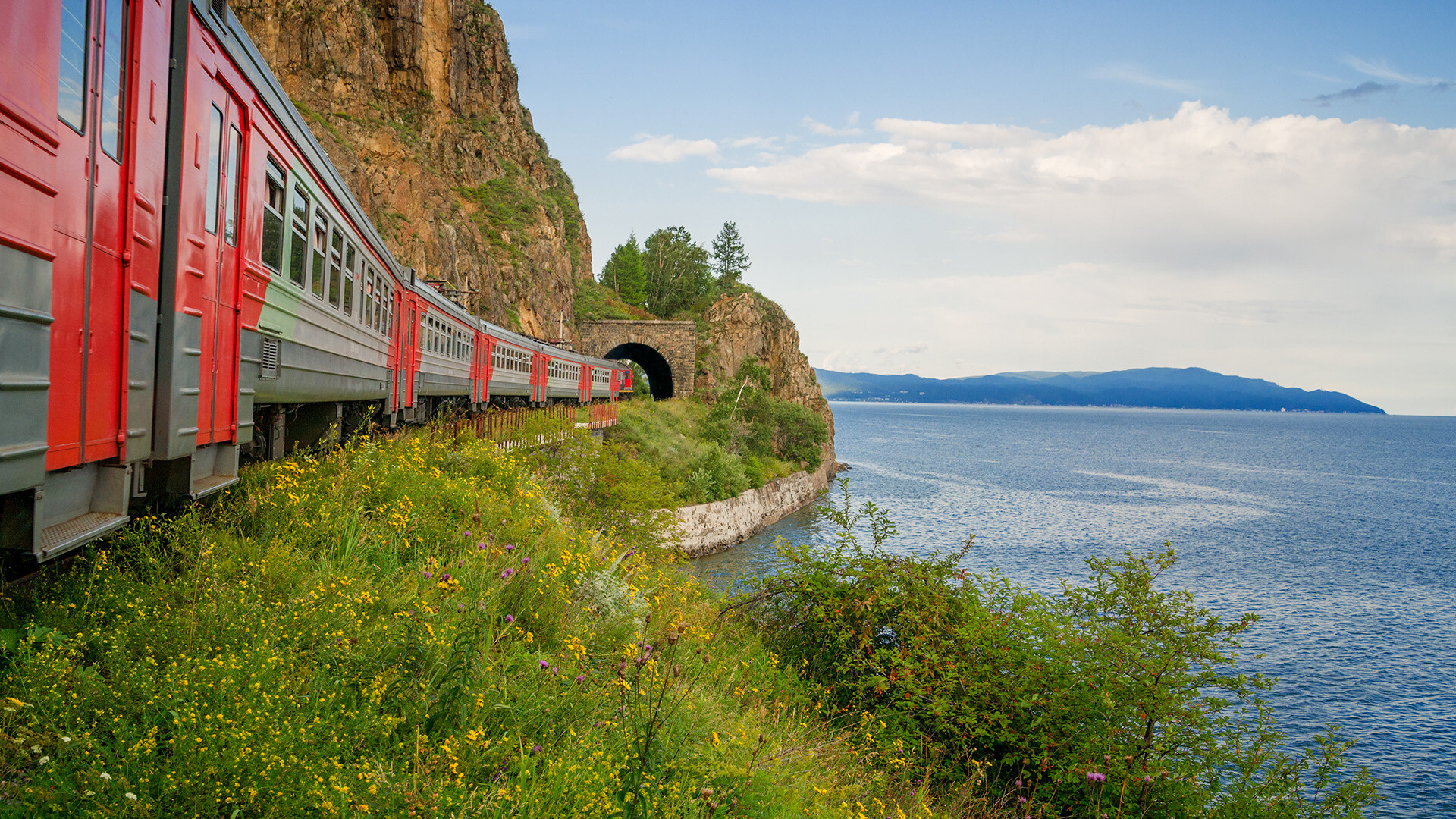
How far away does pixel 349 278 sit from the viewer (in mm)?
9477

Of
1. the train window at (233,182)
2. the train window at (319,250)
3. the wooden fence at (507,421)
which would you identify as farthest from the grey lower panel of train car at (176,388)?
the wooden fence at (507,421)

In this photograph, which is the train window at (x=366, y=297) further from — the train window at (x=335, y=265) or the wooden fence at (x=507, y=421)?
the wooden fence at (x=507, y=421)

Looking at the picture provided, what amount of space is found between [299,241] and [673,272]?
8836 centimetres

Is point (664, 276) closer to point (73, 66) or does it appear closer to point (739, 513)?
point (739, 513)

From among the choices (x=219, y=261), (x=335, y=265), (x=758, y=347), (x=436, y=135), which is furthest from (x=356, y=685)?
(x=758, y=347)

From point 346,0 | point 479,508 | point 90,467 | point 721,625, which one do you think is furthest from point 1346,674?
point 346,0

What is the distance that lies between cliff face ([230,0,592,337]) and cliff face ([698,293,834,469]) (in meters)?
13.3

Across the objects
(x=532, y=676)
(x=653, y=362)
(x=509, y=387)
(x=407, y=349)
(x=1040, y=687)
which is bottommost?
(x=1040, y=687)

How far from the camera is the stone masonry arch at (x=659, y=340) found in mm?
62812

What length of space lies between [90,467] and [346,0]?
50.7 m

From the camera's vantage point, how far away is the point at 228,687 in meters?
3.27

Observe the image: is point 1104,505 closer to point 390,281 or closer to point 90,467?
point 390,281

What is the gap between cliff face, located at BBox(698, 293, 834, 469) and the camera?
67625 mm

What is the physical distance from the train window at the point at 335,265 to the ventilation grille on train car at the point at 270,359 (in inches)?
89.3
